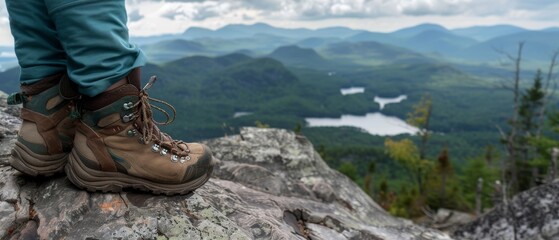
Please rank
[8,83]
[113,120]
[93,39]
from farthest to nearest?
1. [8,83]
2. [113,120]
3. [93,39]

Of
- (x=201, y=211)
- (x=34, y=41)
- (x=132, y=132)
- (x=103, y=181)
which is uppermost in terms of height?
(x=34, y=41)

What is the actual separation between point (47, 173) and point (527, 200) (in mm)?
6905

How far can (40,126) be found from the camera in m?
3.03

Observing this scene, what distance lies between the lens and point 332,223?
14.5 feet

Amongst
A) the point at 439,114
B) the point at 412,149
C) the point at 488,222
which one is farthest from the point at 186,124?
the point at 488,222

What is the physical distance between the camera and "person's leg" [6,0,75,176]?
285cm

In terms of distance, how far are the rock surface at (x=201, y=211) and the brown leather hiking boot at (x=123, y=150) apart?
13 centimetres

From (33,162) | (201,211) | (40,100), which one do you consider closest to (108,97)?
(40,100)

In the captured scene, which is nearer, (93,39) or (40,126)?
(93,39)

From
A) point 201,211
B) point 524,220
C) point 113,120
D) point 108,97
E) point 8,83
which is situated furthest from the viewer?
point 8,83

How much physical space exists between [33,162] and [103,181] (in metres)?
0.54

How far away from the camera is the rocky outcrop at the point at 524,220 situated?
6273 mm

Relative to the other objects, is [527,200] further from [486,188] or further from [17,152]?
[486,188]

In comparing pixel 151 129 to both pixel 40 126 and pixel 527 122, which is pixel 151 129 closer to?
pixel 40 126
